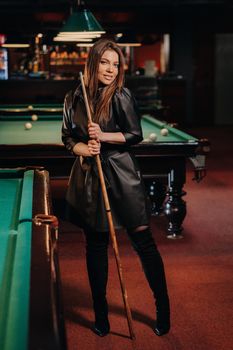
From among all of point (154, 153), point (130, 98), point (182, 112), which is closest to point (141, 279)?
point (154, 153)

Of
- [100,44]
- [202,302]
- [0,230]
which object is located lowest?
[202,302]

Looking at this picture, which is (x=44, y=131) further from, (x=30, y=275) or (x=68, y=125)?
(x=30, y=275)

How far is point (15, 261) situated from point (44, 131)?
3.73 m

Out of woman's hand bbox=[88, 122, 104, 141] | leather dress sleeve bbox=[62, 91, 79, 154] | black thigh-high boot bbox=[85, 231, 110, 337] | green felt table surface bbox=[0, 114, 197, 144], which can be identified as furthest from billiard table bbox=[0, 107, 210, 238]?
woman's hand bbox=[88, 122, 104, 141]

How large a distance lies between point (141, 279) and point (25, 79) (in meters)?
8.94

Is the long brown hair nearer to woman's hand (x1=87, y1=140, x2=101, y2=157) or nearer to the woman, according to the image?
the woman

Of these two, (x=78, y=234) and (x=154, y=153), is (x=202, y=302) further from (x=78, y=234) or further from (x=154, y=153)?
(x=78, y=234)

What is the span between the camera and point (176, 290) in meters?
3.68

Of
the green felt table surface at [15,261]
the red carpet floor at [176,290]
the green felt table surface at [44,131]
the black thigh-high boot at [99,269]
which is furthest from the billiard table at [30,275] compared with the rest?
the green felt table surface at [44,131]

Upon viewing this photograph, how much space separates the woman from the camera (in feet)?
9.48

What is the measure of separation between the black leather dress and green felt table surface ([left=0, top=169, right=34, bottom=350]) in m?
0.25

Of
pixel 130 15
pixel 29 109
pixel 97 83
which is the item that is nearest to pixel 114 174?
pixel 97 83

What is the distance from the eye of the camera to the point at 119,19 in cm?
1398

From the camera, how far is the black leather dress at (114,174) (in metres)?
2.92
